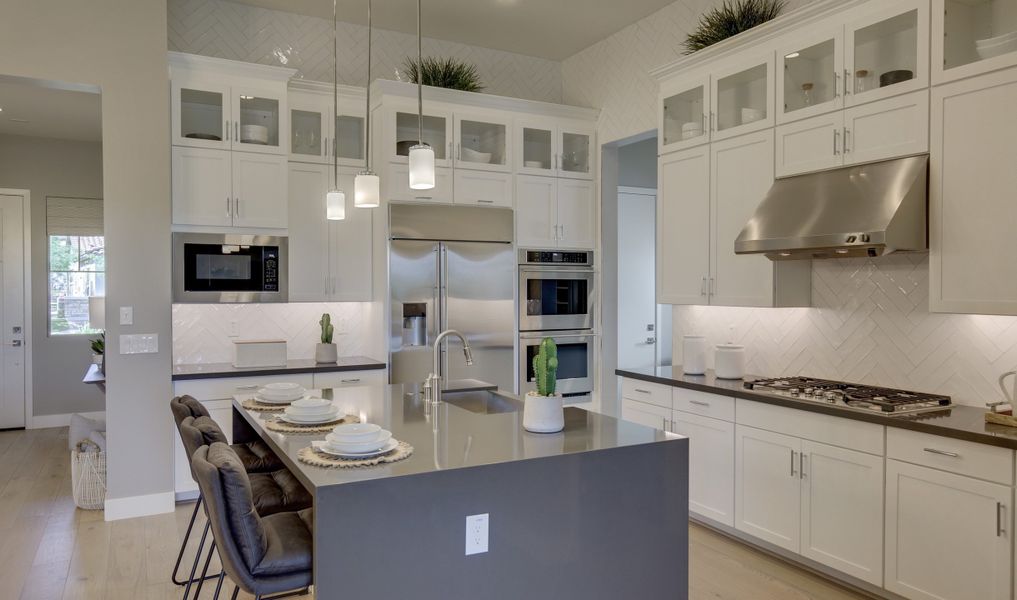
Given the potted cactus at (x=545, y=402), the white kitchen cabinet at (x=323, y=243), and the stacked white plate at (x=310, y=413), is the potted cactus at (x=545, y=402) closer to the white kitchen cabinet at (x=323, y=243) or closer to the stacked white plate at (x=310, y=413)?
the stacked white plate at (x=310, y=413)

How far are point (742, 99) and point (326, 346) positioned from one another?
10.6ft

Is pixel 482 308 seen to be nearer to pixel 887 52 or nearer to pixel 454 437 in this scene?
pixel 454 437

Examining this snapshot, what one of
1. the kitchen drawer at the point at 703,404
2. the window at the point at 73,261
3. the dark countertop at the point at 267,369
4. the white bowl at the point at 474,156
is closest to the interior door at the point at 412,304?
the dark countertop at the point at 267,369

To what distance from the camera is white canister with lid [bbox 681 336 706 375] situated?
425 centimetres

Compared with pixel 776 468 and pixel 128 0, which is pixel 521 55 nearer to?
pixel 128 0

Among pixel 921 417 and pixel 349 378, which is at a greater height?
pixel 921 417

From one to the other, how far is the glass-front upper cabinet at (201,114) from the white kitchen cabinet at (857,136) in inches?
137

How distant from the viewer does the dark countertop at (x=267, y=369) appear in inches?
173

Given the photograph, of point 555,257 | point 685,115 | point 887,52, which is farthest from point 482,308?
point 887,52

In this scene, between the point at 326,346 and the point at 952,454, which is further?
the point at 326,346

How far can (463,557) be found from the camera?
6.35 feet

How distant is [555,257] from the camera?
555cm

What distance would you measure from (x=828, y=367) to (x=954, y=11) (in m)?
1.86

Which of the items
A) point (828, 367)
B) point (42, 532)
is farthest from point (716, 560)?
point (42, 532)
